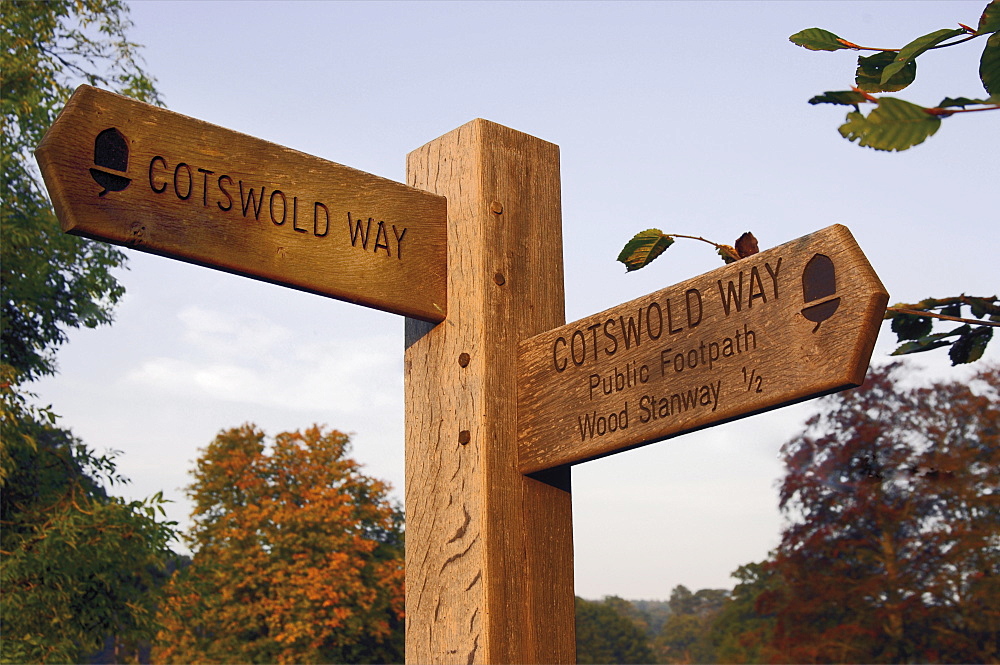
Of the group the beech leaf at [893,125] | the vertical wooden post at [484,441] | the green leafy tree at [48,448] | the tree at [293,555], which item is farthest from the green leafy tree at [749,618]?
the beech leaf at [893,125]

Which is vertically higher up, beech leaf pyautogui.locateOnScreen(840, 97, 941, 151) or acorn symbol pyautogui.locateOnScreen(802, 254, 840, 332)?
acorn symbol pyautogui.locateOnScreen(802, 254, 840, 332)

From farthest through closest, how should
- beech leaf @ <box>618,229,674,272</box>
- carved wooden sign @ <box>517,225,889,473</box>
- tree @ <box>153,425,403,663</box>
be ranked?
tree @ <box>153,425,403,663</box>, beech leaf @ <box>618,229,674,272</box>, carved wooden sign @ <box>517,225,889,473</box>

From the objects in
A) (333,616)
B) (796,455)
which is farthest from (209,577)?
(796,455)

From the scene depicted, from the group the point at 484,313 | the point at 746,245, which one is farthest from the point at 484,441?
the point at 746,245

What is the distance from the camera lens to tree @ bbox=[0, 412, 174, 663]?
10.8 meters

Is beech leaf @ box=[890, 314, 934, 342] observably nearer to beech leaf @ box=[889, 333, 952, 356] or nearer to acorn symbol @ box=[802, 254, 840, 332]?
beech leaf @ box=[889, 333, 952, 356]

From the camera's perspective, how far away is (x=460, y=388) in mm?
2188

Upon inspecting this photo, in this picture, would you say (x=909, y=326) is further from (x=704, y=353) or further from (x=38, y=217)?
(x=38, y=217)

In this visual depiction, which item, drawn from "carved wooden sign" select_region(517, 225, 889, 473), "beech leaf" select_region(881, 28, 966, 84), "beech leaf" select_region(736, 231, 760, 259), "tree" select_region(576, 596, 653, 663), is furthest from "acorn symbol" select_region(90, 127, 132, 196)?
"tree" select_region(576, 596, 653, 663)

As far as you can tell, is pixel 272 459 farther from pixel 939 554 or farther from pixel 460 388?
pixel 460 388

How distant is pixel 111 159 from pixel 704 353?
1074 millimetres

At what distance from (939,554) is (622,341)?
72.1 feet

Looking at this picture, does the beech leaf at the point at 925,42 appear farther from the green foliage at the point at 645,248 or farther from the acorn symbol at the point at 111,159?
the acorn symbol at the point at 111,159

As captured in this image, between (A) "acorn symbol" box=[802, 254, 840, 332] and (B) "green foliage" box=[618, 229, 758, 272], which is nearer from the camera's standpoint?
(A) "acorn symbol" box=[802, 254, 840, 332]
